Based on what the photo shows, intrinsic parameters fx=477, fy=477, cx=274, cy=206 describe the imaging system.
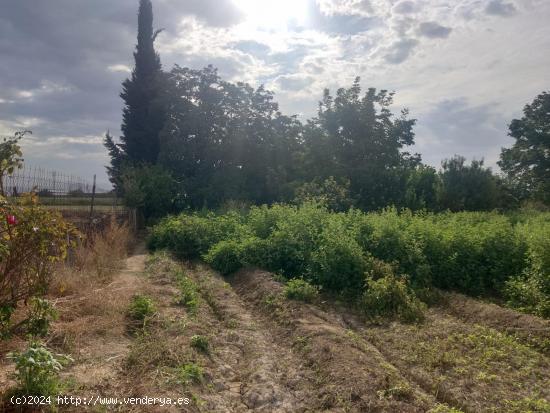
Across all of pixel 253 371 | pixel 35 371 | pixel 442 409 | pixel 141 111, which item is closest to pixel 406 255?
pixel 253 371

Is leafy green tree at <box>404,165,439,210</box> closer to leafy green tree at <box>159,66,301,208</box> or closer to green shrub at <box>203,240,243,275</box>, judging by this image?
leafy green tree at <box>159,66,301,208</box>

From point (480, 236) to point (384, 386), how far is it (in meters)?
5.95

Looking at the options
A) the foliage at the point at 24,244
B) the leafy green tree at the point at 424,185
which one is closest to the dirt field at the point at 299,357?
the foliage at the point at 24,244

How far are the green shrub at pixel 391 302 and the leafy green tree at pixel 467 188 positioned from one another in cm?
1582

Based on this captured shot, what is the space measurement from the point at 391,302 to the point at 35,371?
538 cm

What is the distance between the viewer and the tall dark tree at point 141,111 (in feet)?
101

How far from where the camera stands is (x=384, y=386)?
473cm

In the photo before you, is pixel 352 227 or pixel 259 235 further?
pixel 259 235

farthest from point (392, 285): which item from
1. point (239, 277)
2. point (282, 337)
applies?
point (239, 277)

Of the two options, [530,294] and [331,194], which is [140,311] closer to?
[530,294]

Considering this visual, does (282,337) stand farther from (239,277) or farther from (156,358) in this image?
(239,277)

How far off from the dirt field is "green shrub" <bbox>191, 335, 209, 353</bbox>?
3 cm

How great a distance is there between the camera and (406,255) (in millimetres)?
9297

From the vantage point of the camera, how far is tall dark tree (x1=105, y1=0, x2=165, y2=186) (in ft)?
101
